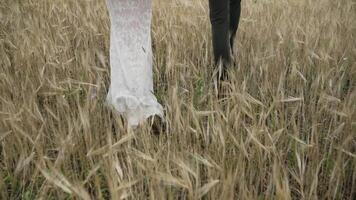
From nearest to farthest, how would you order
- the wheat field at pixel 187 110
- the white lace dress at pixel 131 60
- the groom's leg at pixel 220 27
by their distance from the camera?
the wheat field at pixel 187 110 < the white lace dress at pixel 131 60 < the groom's leg at pixel 220 27

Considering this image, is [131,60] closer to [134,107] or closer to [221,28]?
[134,107]

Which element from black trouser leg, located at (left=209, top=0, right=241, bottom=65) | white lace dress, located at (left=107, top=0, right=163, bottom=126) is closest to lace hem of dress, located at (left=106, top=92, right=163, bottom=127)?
white lace dress, located at (left=107, top=0, right=163, bottom=126)

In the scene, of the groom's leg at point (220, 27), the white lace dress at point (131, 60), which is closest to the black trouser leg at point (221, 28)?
the groom's leg at point (220, 27)

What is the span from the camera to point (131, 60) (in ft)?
4.88

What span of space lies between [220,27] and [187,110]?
1.66ft

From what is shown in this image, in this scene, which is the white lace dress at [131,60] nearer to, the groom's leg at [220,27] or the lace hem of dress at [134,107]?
the lace hem of dress at [134,107]

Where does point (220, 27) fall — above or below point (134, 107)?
above

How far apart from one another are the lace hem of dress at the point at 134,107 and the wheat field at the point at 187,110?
5cm

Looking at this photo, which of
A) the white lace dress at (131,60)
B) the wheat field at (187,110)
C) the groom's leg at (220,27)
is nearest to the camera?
the wheat field at (187,110)

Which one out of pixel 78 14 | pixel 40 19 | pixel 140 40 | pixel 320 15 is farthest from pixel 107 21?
pixel 320 15

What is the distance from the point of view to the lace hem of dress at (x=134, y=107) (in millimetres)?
1486

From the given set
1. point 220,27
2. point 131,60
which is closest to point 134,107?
point 131,60

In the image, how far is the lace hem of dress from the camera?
1486 millimetres

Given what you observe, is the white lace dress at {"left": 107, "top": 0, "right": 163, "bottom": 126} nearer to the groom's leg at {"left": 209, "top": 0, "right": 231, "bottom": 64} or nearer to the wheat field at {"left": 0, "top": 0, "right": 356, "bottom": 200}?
the wheat field at {"left": 0, "top": 0, "right": 356, "bottom": 200}
